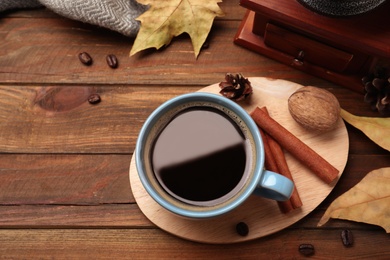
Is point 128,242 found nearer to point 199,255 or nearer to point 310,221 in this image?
point 199,255

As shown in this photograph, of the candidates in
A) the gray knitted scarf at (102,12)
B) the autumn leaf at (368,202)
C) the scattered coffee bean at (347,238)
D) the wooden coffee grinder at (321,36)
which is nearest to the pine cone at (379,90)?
the wooden coffee grinder at (321,36)

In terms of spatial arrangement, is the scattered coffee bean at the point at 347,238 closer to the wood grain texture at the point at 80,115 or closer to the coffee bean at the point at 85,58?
the wood grain texture at the point at 80,115

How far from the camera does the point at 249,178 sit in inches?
24.9

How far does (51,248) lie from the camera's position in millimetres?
729

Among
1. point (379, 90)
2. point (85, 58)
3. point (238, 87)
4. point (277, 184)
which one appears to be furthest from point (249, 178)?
point (85, 58)

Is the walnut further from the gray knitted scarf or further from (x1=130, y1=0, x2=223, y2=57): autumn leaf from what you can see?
the gray knitted scarf

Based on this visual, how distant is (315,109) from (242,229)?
23cm

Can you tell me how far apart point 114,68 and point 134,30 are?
8cm

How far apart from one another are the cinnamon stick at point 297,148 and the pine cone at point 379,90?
15cm

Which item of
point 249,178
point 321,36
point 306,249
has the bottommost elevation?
point 306,249

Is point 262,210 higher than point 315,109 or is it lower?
lower

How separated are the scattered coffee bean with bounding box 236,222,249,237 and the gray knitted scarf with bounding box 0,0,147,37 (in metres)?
0.40

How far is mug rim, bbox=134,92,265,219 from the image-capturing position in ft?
1.95

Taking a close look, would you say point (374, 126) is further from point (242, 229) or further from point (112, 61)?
point (112, 61)
